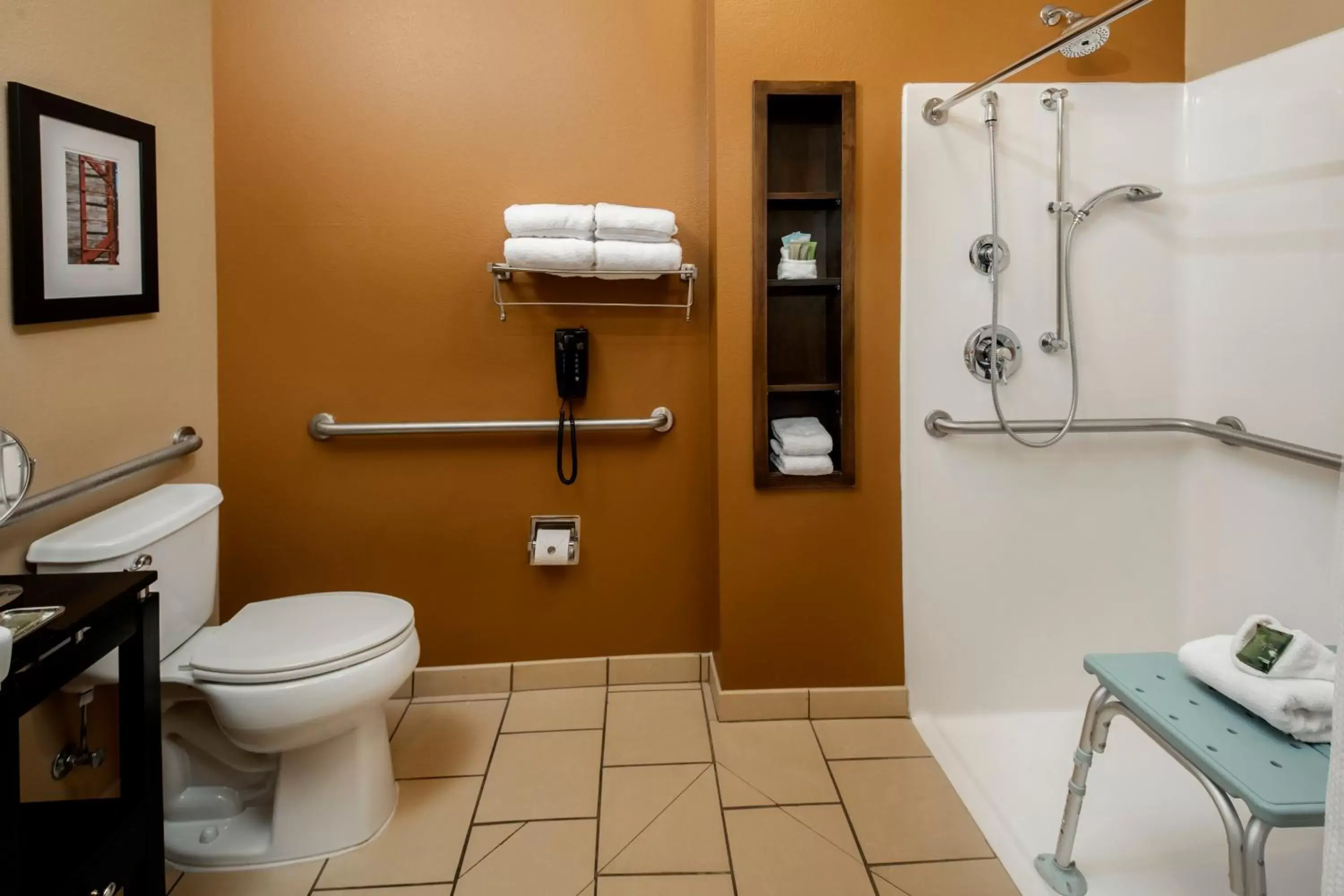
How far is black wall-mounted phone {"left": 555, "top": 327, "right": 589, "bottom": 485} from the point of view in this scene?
7.54 feet

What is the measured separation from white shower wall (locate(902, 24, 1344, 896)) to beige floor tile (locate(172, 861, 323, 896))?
57.6 inches

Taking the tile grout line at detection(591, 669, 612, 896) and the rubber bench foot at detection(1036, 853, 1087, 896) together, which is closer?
the rubber bench foot at detection(1036, 853, 1087, 896)

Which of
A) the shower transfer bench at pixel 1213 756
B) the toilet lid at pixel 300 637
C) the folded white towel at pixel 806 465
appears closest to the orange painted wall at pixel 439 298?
the folded white towel at pixel 806 465

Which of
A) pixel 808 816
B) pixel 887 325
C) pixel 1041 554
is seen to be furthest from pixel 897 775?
pixel 887 325

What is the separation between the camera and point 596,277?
2312mm

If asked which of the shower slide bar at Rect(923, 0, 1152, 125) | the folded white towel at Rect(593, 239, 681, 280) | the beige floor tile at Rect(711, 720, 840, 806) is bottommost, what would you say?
the beige floor tile at Rect(711, 720, 840, 806)

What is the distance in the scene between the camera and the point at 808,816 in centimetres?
189

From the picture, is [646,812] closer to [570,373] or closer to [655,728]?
[655,728]

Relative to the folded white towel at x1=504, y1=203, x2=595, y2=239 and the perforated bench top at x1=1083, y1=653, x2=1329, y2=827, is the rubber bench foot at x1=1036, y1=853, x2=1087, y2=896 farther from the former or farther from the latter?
the folded white towel at x1=504, y1=203, x2=595, y2=239

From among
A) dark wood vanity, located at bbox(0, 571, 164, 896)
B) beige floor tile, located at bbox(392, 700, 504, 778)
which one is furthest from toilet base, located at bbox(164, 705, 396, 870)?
dark wood vanity, located at bbox(0, 571, 164, 896)

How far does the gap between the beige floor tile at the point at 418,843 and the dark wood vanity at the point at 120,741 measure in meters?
0.41

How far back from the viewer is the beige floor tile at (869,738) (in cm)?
216

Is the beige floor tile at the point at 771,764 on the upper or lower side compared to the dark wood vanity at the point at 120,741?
lower

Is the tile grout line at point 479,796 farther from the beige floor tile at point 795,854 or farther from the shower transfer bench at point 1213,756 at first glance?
the shower transfer bench at point 1213,756
